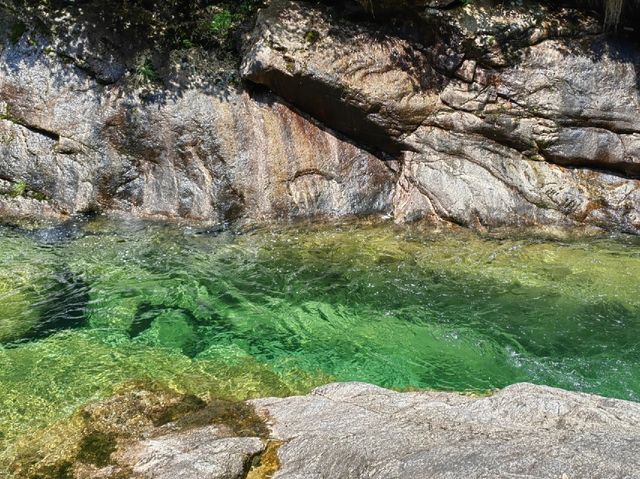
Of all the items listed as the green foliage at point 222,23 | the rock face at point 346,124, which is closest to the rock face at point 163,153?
the rock face at point 346,124

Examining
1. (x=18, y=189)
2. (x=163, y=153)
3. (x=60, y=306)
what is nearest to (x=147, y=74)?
(x=163, y=153)

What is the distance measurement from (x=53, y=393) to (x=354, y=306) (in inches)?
143

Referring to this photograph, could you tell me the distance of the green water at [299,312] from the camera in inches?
253

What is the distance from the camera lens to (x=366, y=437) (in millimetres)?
4238

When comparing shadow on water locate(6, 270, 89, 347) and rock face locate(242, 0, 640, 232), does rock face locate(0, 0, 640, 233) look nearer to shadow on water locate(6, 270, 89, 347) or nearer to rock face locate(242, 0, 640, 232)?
rock face locate(242, 0, 640, 232)

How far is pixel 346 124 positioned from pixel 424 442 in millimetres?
7843

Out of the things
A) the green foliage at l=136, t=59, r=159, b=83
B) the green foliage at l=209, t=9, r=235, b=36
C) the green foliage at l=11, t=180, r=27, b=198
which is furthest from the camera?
the green foliage at l=209, t=9, r=235, b=36

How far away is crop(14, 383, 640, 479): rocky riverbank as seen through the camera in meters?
3.70

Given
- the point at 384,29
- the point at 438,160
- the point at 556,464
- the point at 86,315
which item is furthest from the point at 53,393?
the point at 384,29

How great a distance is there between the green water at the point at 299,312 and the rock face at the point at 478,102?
91 cm

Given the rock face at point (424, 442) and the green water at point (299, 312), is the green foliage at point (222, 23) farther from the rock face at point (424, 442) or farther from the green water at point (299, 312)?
the rock face at point (424, 442)

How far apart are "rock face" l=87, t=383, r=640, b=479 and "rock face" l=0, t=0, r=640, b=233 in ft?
20.5

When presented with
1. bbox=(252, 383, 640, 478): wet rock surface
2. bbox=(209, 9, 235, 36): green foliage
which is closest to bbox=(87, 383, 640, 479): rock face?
bbox=(252, 383, 640, 478): wet rock surface

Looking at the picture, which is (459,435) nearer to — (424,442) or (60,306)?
(424,442)
